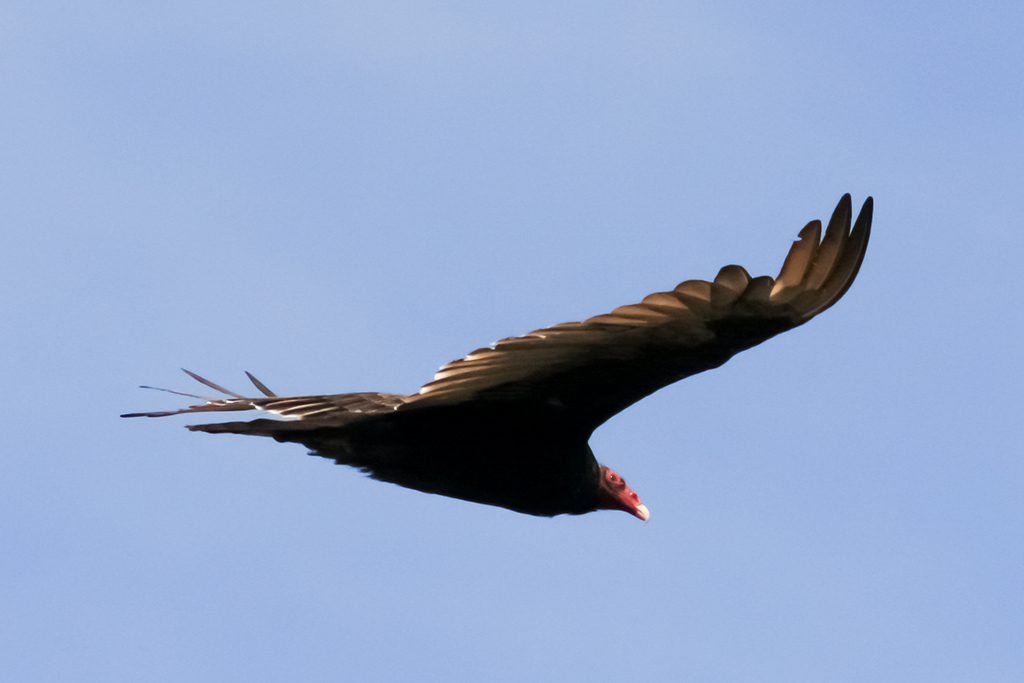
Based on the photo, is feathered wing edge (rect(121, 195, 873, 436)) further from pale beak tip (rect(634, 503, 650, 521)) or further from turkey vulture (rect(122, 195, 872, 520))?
pale beak tip (rect(634, 503, 650, 521))

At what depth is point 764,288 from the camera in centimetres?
459

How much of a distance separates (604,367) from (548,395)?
0.30 metres

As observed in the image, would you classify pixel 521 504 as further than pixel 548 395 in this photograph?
Yes

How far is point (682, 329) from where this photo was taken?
4.69 meters

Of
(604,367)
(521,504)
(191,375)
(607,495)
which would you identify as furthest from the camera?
(191,375)

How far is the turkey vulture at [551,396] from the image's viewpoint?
183 inches

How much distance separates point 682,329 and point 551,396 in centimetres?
63

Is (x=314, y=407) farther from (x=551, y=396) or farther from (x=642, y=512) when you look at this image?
(x=642, y=512)

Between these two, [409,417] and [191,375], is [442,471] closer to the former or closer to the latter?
[409,417]

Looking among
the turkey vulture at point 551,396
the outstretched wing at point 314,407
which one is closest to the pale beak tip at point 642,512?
the turkey vulture at point 551,396

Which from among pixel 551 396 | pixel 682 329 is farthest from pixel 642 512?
pixel 682 329

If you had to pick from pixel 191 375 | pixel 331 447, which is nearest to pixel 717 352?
pixel 331 447

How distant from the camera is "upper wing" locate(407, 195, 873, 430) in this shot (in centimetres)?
457

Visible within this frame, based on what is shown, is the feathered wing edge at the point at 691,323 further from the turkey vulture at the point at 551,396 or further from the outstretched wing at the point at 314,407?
the outstretched wing at the point at 314,407
